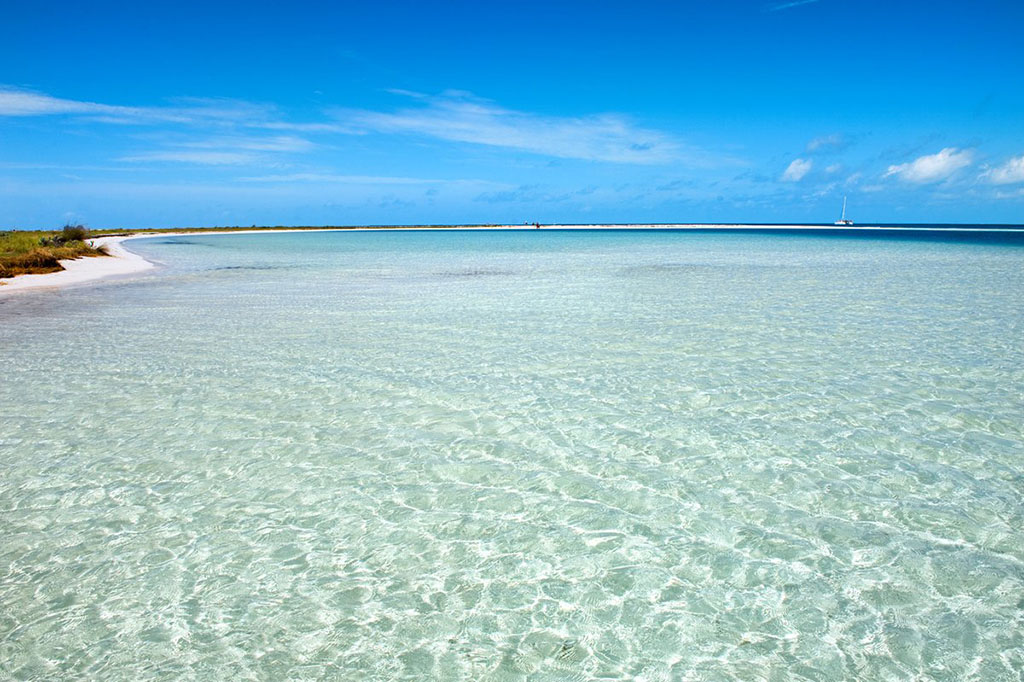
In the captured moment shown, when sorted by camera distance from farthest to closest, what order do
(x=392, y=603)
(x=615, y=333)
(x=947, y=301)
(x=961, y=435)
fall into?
(x=947, y=301)
(x=615, y=333)
(x=961, y=435)
(x=392, y=603)

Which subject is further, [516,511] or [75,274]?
[75,274]

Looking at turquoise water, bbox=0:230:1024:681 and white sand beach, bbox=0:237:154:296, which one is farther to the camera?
white sand beach, bbox=0:237:154:296

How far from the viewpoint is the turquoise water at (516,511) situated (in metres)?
3.44

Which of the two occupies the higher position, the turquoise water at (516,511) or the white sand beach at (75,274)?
the white sand beach at (75,274)

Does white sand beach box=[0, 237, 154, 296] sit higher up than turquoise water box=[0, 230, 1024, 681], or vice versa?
white sand beach box=[0, 237, 154, 296]

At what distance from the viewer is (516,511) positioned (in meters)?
4.96

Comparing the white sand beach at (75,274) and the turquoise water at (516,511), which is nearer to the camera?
the turquoise water at (516,511)

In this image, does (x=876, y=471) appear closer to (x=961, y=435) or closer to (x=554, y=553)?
(x=961, y=435)

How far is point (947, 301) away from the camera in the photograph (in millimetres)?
16266

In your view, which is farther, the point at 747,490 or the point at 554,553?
the point at 747,490

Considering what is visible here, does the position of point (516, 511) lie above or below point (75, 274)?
below

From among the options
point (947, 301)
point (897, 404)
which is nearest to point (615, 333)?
point (897, 404)

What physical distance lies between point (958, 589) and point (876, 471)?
1753 millimetres

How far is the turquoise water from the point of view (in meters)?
3.44
